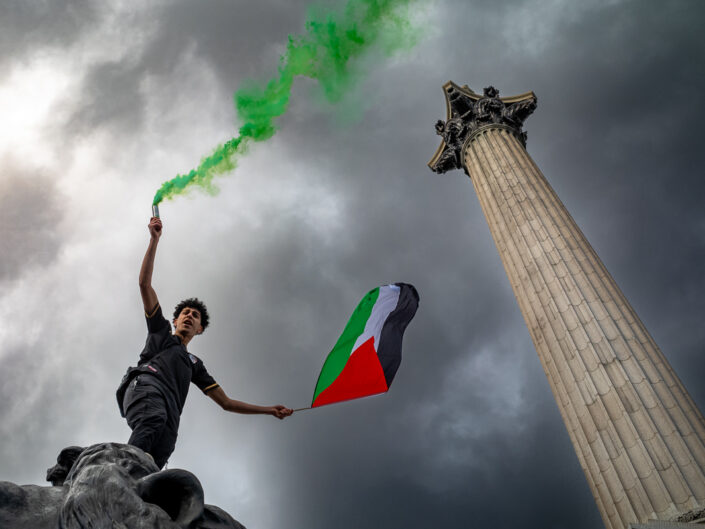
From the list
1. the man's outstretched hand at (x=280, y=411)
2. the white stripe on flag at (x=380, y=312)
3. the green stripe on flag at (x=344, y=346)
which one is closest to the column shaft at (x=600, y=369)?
the white stripe on flag at (x=380, y=312)

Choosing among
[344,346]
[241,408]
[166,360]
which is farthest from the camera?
[344,346]

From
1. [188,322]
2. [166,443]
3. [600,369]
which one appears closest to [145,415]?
[166,443]

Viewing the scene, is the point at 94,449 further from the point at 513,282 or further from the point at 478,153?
the point at 478,153

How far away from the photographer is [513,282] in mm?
12656

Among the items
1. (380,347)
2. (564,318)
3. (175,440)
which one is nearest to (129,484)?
(175,440)

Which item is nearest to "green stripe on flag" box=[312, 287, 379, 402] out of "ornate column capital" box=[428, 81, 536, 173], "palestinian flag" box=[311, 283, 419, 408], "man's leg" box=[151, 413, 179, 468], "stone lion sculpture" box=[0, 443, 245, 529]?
"palestinian flag" box=[311, 283, 419, 408]

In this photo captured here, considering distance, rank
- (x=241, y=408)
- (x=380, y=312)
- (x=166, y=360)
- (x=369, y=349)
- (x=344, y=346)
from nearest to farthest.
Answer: (x=166, y=360)
(x=241, y=408)
(x=369, y=349)
(x=344, y=346)
(x=380, y=312)

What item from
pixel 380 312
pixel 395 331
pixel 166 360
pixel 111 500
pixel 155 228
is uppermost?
pixel 380 312

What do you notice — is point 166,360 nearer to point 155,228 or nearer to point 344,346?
point 155,228

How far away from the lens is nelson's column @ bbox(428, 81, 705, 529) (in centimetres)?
766

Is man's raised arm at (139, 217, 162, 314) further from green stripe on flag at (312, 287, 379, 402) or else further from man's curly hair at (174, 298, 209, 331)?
green stripe on flag at (312, 287, 379, 402)

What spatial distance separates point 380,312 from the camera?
25.2 ft

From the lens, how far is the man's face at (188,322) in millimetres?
4871

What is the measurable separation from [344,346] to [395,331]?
0.84 metres
